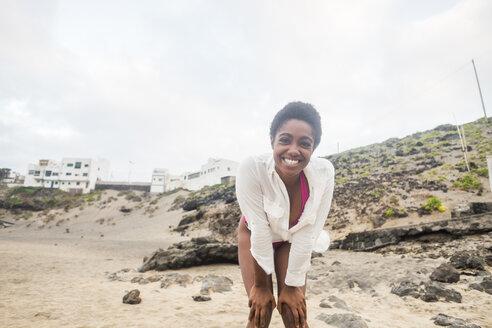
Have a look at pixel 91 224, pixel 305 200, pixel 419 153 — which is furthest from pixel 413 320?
pixel 91 224

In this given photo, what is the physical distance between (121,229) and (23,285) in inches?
1024

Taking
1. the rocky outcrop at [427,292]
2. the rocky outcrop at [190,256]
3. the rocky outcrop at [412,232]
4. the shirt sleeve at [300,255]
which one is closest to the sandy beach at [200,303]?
the rocky outcrop at [427,292]

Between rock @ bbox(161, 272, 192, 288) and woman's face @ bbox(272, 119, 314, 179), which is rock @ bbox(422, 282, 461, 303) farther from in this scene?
rock @ bbox(161, 272, 192, 288)

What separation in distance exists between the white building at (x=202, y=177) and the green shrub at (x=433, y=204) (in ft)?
103

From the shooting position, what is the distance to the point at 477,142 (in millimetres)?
20781

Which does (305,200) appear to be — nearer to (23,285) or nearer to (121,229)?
(23,285)

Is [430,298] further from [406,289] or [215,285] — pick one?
[215,285]

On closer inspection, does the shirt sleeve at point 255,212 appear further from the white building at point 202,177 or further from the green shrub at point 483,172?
the white building at point 202,177

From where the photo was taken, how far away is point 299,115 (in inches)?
81.7

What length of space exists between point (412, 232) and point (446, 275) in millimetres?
4607

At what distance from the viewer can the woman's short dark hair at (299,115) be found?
208 cm

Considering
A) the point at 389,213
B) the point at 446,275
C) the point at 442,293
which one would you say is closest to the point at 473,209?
the point at 389,213

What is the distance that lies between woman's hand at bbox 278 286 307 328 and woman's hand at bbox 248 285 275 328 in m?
0.11

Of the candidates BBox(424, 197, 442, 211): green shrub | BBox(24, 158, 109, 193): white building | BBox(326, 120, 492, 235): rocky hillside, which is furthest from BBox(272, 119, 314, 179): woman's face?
BBox(24, 158, 109, 193): white building
